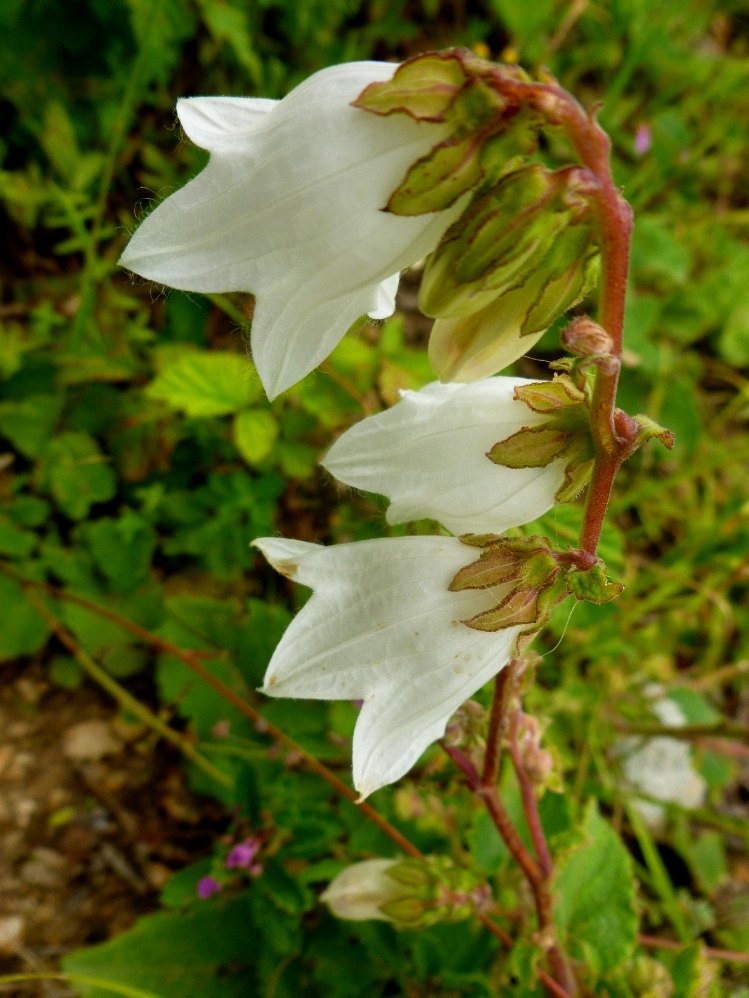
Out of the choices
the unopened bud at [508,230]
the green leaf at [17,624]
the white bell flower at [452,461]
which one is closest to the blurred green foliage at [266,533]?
the green leaf at [17,624]

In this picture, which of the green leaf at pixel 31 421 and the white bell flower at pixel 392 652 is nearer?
the white bell flower at pixel 392 652

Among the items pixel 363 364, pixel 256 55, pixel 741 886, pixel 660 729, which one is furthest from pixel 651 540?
pixel 256 55

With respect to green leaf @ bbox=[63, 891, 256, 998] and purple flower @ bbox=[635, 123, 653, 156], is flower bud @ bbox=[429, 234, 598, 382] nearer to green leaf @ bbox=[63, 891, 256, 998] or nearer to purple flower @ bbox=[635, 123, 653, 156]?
green leaf @ bbox=[63, 891, 256, 998]

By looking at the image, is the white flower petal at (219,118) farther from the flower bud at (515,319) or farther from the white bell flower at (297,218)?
the flower bud at (515,319)

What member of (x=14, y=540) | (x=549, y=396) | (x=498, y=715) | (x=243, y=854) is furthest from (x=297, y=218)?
(x=14, y=540)

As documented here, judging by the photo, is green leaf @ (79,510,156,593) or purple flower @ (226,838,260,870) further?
green leaf @ (79,510,156,593)

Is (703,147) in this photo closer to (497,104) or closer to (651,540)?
(651,540)

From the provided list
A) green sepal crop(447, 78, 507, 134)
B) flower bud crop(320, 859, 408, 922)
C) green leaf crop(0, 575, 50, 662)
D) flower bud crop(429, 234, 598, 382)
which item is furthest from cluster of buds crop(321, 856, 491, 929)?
green sepal crop(447, 78, 507, 134)
